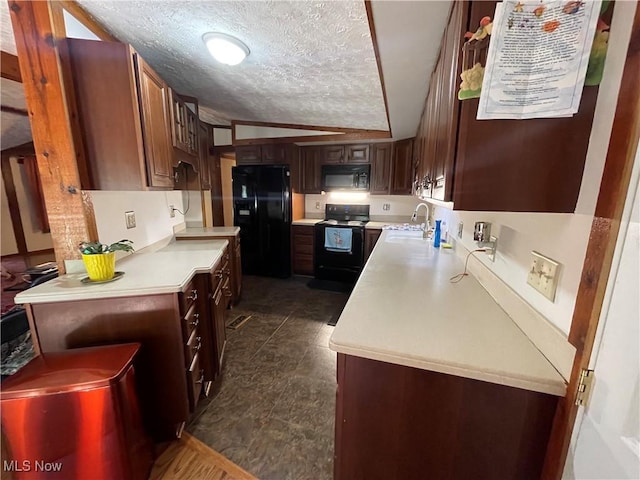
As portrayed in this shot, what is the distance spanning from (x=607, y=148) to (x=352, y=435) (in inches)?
44.4

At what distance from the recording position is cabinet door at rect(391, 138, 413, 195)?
12.1ft

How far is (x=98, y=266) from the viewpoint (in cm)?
139

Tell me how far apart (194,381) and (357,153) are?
11.3 feet

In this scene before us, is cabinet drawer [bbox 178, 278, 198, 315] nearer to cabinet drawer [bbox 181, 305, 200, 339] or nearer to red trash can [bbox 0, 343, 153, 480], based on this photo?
cabinet drawer [bbox 181, 305, 200, 339]

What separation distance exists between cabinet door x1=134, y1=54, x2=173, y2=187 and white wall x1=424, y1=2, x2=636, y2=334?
1.94 m

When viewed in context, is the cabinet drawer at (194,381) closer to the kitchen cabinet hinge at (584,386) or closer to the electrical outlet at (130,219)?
the electrical outlet at (130,219)

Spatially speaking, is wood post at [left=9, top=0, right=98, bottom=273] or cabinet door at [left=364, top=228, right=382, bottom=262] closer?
wood post at [left=9, top=0, right=98, bottom=273]

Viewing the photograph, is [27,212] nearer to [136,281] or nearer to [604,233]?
[136,281]

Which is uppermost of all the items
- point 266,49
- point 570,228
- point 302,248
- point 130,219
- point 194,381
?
point 266,49

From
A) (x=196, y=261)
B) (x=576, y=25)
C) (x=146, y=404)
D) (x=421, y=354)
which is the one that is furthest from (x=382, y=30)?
(x=146, y=404)

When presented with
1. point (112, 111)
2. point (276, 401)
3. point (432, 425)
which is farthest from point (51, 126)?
point (432, 425)

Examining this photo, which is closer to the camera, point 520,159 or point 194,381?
point 520,159

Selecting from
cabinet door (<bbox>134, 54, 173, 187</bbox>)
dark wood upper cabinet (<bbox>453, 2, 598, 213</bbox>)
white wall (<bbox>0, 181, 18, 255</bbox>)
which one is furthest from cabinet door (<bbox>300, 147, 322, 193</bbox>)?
white wall (<bbox>0, 181, 18, 255</bbox>)

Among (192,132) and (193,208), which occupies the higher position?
(192,132)
